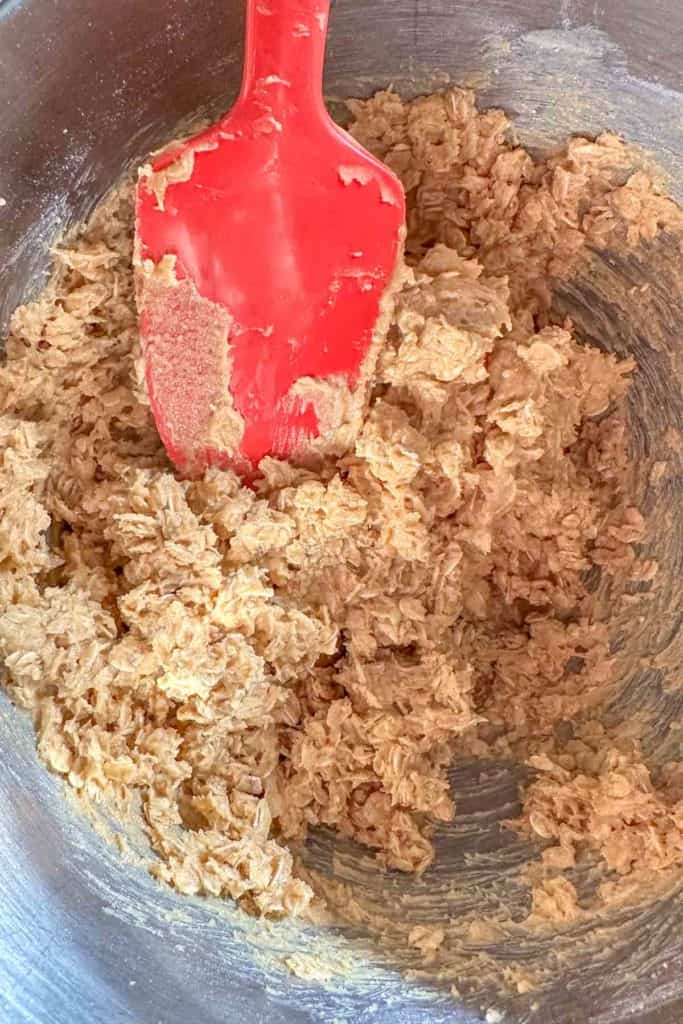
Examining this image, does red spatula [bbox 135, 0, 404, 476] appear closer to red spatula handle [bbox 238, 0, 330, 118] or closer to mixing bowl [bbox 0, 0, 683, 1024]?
red spatula handle [bbox 238, 0, 330, 118]

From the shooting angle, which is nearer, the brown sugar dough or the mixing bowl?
the mixing bowl

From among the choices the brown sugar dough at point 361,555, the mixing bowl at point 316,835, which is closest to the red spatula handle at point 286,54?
the mixing bowl at point 316,835

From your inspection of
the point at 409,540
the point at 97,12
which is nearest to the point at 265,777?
the point at 409,540

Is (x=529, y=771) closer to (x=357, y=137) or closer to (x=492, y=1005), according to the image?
(x=492, y=1005)

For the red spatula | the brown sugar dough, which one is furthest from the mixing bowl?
the red spatula

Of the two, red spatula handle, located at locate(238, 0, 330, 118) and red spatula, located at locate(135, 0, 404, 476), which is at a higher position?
red spatula handle, located at locate(238, 0, 330, 118)

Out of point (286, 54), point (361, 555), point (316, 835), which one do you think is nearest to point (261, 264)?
point (286, 54)
